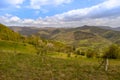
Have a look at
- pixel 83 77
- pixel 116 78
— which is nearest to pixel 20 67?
pixel 83 77

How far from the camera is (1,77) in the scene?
28.6m

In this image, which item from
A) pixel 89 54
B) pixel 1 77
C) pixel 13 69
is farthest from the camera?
pixel 89 54

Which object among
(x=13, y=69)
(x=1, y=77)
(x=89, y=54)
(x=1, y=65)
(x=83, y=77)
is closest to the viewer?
(x=1, y=77)

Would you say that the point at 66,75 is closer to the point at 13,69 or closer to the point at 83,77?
the point at 83,77

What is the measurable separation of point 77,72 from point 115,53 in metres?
72.7

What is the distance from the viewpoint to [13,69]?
33062mm

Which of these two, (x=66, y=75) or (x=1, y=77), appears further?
(x=66, y=75)

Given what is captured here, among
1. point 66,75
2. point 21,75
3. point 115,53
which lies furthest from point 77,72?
point 115,53

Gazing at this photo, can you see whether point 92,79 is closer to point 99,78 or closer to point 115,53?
point 99,78

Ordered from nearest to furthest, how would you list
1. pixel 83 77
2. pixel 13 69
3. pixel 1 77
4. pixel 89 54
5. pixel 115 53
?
pixel 1 77
pixel 83 77
pixel 13 69
pixel 115 53
pixel 89 54

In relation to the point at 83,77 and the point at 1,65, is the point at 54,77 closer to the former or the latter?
the point at 83,77

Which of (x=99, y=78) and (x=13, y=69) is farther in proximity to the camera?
(x=13, y=69)

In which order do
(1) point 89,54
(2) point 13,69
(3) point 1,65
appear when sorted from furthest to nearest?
(1) point 89,54, (3) point 1,65, (2) point 13,69

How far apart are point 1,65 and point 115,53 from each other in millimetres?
75109
